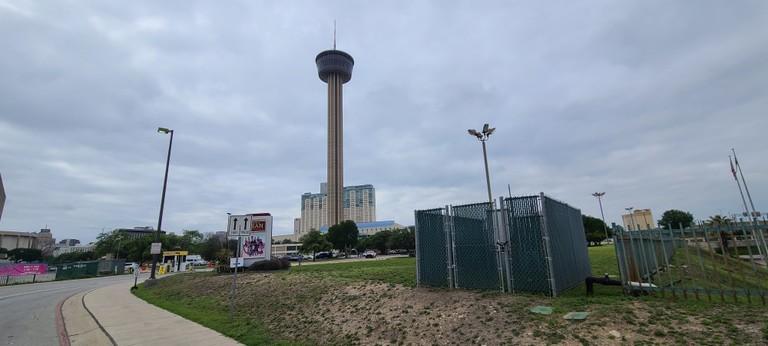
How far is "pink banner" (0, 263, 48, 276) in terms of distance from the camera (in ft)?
114

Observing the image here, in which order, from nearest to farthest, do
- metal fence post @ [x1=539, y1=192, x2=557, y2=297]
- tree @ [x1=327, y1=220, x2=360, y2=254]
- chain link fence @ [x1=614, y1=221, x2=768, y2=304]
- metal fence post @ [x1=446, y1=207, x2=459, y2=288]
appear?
1. chain link fence @ [x1=614, y1=221, x2=768, y2=304]
2. metal fence post @ [x1=539, y1=192, x2=557, y2=297]
3. metal fence post @ [x1=446, y1=207, x2=459, y2=288]
4. tree @ [x1=327, y1=220, x2=360, y2=254]

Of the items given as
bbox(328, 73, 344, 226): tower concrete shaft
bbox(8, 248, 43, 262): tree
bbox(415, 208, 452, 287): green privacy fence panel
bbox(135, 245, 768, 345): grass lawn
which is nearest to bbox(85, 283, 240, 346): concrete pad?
bbox(135, 245, 768, 345): grass lawn

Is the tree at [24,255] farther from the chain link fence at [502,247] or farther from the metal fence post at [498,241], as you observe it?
the metal fence post at [498,241]

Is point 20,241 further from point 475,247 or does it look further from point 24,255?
point 475,247

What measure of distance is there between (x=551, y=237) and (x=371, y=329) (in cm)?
484

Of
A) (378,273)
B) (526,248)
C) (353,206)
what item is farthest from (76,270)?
(353,206)

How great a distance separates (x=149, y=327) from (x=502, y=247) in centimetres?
1000

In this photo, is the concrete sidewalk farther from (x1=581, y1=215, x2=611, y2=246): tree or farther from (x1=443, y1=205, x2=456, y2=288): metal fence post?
(x1=581, y1=215, x2=611, y2=246): tree

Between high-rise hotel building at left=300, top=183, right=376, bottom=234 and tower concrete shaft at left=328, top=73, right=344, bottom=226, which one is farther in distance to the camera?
high-rise hotel building at left=300, top=183, right=376, bottom=234

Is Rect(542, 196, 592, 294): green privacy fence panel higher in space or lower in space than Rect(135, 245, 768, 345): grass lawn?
higher

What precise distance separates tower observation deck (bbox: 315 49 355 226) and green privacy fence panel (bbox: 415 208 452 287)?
117m

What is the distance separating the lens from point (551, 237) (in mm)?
8750

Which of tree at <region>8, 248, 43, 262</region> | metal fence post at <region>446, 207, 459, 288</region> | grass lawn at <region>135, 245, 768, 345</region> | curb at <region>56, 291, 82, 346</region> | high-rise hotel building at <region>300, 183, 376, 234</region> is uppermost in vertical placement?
high-rise hotel building at <region>300, 183, 376, 234</region>

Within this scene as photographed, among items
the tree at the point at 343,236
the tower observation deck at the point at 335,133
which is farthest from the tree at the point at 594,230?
the tower observation deck at the point at 335,133
